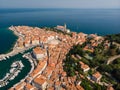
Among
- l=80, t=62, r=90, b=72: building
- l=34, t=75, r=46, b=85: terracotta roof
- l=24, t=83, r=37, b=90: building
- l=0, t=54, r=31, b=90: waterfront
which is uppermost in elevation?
l=80, t=62, r=90, b=72: building

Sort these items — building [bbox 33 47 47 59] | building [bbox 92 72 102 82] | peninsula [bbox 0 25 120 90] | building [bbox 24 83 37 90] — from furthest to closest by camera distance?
building [bbox 33 47 47 59] → building [bbox 92 72 102 82] → peninsula [bbox 0 25 120 90] → building [bbox 24 83 37 90]

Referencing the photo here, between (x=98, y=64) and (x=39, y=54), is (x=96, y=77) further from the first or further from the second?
(x=39, y=54)

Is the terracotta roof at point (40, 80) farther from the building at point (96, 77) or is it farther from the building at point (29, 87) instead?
the building at point (96, 77)

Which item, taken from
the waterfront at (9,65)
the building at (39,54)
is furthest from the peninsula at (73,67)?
the waterfront at (9,65)

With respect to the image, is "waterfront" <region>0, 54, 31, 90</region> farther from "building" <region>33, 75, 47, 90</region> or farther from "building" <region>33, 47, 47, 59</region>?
"building" <region>33, 75, 47, 90</region>

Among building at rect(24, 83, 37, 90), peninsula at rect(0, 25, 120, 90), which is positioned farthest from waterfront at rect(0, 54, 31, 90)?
building at rect(24, 83, 37, 90)

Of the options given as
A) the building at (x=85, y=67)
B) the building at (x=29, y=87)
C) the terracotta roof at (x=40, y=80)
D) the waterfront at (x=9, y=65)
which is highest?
the building at (x=85, y=67)

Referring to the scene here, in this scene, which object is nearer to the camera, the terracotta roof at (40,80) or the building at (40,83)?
the building at (40,83)

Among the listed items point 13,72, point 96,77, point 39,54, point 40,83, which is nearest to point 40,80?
point 40,83

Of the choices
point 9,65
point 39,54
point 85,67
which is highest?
point 85,67

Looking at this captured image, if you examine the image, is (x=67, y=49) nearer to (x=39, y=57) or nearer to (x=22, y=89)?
(x=39, y=57)

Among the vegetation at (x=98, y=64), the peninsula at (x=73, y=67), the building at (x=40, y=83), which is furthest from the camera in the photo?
the vegetation at (x=98, y=64)

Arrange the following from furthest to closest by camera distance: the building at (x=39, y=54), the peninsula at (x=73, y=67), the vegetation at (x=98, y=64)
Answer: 1. the building at (x=39, y=54)
2. the vegetation at (x=98, y=64)
3. the peninsula at (x=73, y=67)
